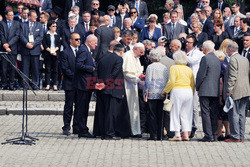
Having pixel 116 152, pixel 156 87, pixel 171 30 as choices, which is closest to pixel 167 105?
pixel 156 87

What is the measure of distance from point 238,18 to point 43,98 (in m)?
6.26

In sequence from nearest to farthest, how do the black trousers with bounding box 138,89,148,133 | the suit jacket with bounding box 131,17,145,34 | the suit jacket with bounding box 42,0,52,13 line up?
1. the black trousers with bounding box 138,89,148,133
2. the suit jacket with bounding box 131,17,145,34
3. the suit jacket with bounding box 42,0,52,13

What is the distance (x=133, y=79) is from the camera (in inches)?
483

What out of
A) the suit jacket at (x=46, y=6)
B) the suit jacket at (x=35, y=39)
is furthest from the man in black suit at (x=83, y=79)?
the suit jacket at (x=46, y=6)

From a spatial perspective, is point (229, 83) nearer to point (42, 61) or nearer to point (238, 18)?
point (238, 18)

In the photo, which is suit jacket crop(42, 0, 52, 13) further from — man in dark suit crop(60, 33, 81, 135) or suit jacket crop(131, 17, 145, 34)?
man in dark suit crop(60, 33, 81, 135)

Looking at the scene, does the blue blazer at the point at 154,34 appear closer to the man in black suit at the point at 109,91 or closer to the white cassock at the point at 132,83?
the white cassock at the point at 132,83

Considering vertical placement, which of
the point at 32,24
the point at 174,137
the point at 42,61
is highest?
the point at 32,24

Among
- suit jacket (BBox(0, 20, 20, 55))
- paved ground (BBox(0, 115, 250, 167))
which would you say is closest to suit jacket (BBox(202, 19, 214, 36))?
paved ground (BBox(0, 115, 250, 167))

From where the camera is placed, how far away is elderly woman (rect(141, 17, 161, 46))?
16438 millimetres

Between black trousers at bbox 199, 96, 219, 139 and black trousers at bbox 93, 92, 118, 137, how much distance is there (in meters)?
1.83

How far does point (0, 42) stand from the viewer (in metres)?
17.5

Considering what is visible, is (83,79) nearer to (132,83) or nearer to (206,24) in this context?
(132,83)

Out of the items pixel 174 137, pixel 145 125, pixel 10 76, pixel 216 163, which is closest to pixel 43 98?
pixel 10 76
